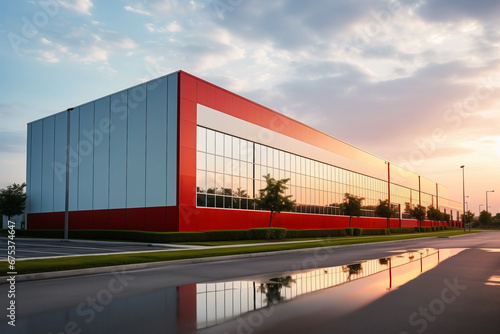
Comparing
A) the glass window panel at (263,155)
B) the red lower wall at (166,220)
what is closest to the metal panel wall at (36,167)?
the red lower wall at (166,220)

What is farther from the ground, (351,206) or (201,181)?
(201,181)

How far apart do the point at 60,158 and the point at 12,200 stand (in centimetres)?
769

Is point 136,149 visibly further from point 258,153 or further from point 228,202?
point 258,153

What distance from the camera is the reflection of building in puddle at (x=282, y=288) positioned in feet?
23.8

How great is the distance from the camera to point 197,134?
33.3m

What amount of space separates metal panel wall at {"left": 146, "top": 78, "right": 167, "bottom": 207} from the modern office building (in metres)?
0.08

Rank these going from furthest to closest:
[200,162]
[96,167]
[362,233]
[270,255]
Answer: [362,233] < [96,167] < [200,162] < [270,255]

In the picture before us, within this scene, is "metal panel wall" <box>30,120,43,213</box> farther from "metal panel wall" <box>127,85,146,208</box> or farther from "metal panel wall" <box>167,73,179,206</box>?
"metal panel wall" <box>167,73,179,206</box>

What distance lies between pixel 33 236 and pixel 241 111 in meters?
24.1

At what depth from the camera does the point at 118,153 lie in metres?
36.3

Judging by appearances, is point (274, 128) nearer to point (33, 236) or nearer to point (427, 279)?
point (33, 236)

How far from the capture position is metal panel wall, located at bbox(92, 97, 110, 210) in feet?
123

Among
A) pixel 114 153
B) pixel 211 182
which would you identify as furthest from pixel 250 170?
pixel 114 153

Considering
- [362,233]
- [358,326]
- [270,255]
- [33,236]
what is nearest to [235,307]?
[358,326]
